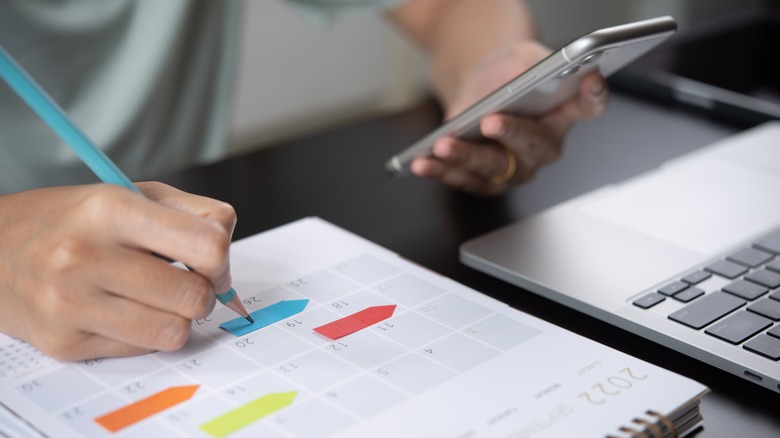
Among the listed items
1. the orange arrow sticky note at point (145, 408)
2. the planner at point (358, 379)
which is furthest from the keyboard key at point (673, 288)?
the orange arrow sticky note at point (145, 408)

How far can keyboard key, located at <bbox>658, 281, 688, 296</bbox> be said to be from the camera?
597 millimetres

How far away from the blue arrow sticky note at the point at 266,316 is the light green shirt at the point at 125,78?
45 centimetres

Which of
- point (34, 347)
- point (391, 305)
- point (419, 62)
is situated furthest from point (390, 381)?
point (419, 62)

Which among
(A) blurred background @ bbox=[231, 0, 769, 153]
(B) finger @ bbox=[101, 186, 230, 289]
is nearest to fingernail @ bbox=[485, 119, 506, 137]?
(B) finger @ bbox=[101, 186, 230, 289]

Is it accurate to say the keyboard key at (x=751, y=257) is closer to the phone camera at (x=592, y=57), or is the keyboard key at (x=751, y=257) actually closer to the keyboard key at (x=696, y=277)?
the keyboard key at (x=696, y=277)

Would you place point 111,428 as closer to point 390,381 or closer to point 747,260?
point 390,381

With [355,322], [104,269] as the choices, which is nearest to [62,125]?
[104,269]

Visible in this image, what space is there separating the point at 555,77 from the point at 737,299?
20 centimetres

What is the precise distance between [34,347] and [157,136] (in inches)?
25.6

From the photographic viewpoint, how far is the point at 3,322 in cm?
51

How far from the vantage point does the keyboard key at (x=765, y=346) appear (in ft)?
1.73

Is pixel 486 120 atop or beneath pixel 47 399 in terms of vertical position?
atop

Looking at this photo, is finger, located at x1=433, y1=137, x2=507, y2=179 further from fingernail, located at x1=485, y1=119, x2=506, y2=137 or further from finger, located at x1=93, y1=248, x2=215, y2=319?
finger, located at x1=93, y1=248, x2=215, y2=319

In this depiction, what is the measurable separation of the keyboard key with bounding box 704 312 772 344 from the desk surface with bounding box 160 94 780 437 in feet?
0.07
